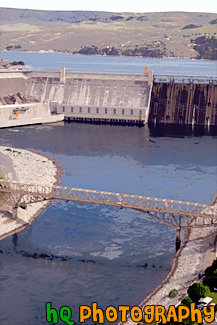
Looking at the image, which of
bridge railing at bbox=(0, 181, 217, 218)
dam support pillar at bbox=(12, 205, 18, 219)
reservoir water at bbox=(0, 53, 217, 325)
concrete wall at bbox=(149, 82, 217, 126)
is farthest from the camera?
concrete wall at bbox=(149, 82, 217, 126)

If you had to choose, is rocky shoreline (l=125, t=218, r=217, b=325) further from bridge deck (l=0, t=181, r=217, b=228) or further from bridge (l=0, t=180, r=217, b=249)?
bridge deck (l=0, t=181, r=217, b=228)

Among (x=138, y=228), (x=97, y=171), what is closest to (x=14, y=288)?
(x=138, y=228)

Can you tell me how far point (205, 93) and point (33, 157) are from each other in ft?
192

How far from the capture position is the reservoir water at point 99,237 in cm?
6203

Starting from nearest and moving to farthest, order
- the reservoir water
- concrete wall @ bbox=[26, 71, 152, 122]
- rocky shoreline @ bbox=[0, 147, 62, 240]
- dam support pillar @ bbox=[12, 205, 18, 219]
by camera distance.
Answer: the reservoir water, rocky shoreline @ bbox=[0, 147, 62, 240], dam support pillar @ bbox=[12, 205, 18, 219], concrete wall @ bbox=[26, 71, 152, 122]

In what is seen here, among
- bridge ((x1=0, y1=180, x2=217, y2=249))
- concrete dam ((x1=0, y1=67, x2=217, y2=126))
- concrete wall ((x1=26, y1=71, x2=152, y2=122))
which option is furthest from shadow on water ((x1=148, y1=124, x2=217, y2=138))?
bridge ((x1=0, y1=180, x2=217, y2=249))

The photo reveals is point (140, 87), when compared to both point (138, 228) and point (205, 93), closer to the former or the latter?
point (205, 93)

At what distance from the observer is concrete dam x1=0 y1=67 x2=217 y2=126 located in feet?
514

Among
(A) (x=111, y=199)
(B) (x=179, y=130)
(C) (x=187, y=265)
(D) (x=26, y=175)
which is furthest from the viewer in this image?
(B) (x=179, y=130)

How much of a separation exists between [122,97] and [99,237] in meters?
87.8

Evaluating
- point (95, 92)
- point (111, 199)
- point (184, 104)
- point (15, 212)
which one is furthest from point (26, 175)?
point (184, 104)

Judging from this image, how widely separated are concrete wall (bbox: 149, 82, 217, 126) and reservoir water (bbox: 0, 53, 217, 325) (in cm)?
2616

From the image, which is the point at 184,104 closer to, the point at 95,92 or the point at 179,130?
the point at 179,130

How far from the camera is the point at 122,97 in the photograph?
527 feet
